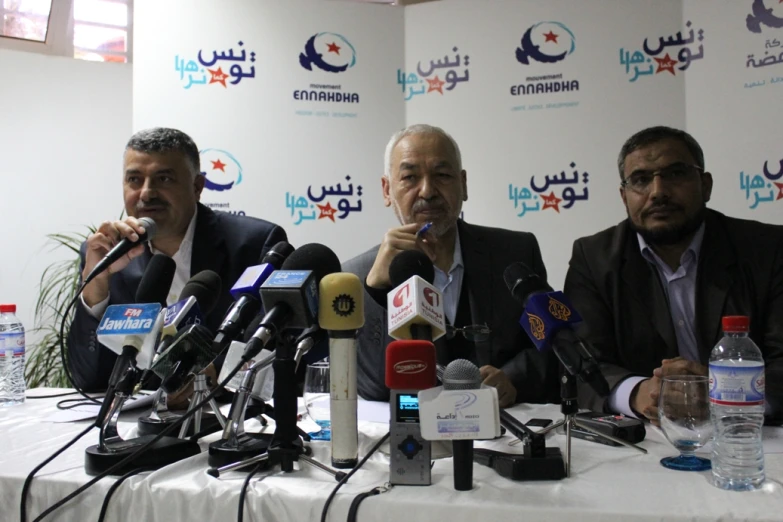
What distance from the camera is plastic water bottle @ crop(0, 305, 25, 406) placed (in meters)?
1.94

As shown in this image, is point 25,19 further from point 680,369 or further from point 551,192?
point 680,369

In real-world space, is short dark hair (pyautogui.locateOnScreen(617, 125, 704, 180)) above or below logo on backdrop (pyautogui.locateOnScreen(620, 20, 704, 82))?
below

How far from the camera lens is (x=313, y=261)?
1253mm

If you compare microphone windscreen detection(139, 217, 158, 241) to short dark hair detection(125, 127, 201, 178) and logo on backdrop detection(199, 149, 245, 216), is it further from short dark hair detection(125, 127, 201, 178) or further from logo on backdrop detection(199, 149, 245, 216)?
logo on backdrop detection(199, 149, 245, 216)

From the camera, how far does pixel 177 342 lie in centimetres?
112

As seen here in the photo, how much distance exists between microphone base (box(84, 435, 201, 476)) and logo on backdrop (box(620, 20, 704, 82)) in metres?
3.24

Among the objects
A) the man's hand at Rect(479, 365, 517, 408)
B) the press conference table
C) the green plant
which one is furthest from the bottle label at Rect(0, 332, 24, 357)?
the green plant

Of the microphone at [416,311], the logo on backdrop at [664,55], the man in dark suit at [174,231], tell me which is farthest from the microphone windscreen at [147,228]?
the logo on backdrop at [664,55]

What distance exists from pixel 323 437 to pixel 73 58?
4272 millimetres

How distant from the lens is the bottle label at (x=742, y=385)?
1.09 metres

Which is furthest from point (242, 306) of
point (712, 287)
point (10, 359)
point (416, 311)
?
point (712, 287)

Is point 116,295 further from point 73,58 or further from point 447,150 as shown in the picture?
point 73,58

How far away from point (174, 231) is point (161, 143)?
34 centimetres

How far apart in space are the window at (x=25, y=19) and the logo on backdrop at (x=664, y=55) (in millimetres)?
3946
